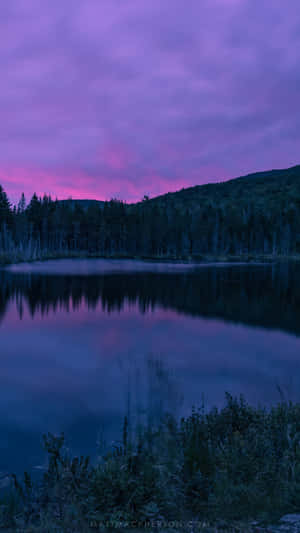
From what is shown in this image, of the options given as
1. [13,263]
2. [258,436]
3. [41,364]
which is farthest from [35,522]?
[13,263]

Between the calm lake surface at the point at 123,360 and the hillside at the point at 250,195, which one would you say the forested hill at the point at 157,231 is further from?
the calm lake surface at the point at 123,360

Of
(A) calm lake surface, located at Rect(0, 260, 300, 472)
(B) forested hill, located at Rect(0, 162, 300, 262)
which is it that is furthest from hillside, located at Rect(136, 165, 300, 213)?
(A) calm lake surface, located at Rect(0, 260, 300, 472)

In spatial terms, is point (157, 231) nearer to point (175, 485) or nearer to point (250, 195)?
point (250, 195)

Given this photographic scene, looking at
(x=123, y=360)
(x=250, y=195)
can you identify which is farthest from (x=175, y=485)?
(x=250, y=195)

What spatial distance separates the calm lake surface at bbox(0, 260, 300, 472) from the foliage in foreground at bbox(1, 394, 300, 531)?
158cm

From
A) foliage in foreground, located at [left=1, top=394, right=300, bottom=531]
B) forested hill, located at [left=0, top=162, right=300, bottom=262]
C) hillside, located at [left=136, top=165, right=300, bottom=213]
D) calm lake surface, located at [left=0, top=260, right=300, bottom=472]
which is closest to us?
foliage in foreground, located at [left=1, top=394, right=300, bottom=531]

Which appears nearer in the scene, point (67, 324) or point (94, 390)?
point (94, 390)

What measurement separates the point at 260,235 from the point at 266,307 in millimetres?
99271

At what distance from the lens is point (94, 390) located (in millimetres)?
10695

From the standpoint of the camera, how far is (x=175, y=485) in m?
4.93

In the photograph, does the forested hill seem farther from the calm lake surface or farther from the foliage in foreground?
the foliage in foreground

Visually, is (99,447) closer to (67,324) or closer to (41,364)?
(41,364)

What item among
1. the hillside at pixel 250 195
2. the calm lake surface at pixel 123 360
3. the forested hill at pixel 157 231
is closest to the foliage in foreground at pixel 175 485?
the calm lake surface at pixel 123 360

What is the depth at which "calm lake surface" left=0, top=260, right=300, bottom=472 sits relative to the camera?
8.59 metres
